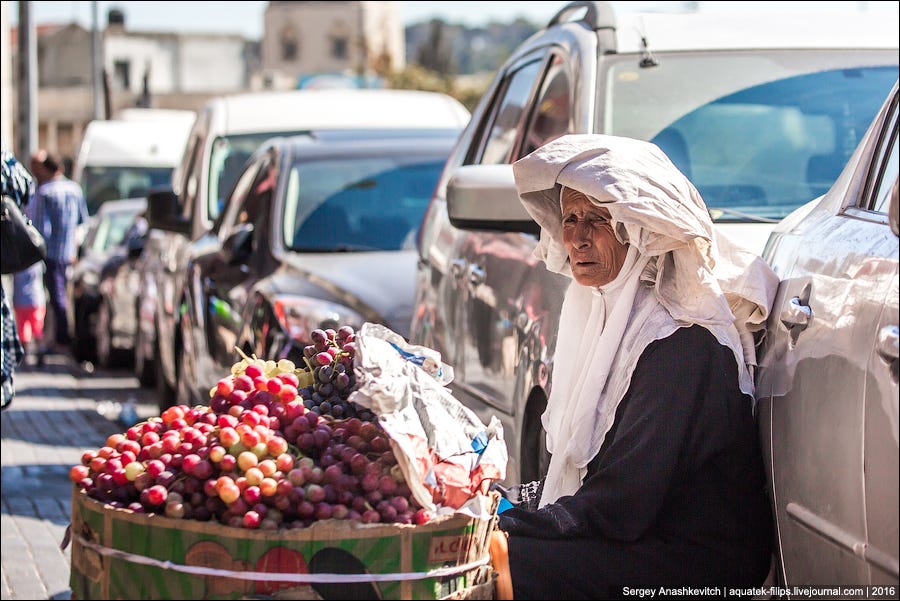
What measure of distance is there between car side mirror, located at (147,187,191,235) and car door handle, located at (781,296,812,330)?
7.34m

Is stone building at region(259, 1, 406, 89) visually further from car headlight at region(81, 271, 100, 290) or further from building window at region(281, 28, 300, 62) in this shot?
car headlight at region(81, 271, 100, 290)

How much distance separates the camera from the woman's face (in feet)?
12.0

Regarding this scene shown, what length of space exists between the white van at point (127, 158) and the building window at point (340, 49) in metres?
62.4

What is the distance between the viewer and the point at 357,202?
28.2ft

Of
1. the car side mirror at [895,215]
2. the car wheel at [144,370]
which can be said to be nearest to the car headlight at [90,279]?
the car wheel at [144,370]

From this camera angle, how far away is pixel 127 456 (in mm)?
2693

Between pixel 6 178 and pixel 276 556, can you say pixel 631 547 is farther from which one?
pixel 6 178

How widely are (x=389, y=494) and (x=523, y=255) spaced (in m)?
2.39

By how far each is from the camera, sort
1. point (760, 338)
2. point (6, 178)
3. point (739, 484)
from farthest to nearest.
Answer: point (6, 178) → point (760, 338) → point (739, 484)

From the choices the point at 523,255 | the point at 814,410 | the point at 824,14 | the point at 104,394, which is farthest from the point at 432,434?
the point at 104,394

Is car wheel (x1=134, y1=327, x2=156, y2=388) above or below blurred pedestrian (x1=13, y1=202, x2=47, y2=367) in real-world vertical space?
below

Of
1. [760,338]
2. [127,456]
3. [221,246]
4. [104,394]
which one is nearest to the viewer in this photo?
[127,456]

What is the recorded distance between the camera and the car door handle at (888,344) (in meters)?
2.72

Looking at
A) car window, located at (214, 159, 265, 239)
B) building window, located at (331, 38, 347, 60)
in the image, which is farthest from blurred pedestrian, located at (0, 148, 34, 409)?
building window, located at (331, 38, 347, 60)
